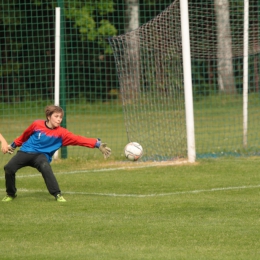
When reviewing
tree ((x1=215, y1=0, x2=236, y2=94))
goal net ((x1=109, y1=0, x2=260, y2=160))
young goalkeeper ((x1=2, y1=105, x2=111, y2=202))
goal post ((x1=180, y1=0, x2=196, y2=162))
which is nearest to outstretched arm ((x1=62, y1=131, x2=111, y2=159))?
young goalkeeper ((x1=2, y1=105, x2=111, y2=202))

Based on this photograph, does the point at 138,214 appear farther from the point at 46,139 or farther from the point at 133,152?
the point at 133,152

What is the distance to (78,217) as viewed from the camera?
8.17m

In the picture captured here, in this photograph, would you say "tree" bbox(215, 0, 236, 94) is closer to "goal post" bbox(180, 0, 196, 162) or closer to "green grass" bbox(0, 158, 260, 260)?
"goal post" bbox(180, 0, 196, 162)

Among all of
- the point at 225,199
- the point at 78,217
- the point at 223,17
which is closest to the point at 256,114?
the point at 223,17

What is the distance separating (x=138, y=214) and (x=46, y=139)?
188 centimetres

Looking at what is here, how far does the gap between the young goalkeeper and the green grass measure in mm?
236

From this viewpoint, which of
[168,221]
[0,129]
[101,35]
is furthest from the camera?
[101,35]

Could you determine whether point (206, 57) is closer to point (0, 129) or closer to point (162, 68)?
point (162, 68)

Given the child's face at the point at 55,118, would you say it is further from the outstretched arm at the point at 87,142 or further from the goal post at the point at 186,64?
the goal post at the point at 186,64

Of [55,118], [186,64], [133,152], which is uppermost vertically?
[186,64]

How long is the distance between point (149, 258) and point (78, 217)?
208 centimetres

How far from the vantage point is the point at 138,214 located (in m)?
8.30

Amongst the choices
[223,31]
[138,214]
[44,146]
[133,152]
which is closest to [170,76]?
[223,31]

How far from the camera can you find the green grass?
6590 millimetres
